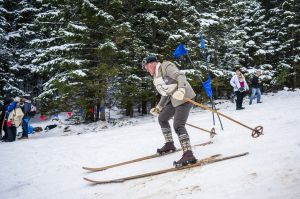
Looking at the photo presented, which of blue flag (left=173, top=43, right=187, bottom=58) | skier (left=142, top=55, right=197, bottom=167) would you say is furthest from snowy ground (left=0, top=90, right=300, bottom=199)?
blue flag (left=173, top=43, right=187, bottom=58)

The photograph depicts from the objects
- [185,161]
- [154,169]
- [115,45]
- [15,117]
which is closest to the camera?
[185,161]

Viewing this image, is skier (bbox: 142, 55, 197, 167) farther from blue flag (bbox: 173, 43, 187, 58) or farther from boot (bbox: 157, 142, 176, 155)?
blue flag (bbox: 173, 43, 187, 58)

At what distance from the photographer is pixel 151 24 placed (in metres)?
16.9

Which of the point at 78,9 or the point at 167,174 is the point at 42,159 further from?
the point at 78,9

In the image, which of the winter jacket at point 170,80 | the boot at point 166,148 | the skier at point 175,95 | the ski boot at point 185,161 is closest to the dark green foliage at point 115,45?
the boot at point 166,148

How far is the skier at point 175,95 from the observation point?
16.8 ft

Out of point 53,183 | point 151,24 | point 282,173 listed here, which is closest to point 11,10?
point 151,24

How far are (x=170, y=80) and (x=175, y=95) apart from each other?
59 cm

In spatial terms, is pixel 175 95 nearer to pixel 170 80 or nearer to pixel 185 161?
pixel 170 80

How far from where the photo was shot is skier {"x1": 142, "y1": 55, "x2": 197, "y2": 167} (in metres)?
5.12

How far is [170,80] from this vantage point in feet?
18.3

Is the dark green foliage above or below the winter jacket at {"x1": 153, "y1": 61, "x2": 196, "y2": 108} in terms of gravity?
above

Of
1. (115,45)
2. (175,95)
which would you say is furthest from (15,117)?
(175,95)

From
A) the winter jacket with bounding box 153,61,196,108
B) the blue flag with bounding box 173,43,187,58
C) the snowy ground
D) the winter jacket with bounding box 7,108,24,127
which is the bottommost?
the snowy ground
